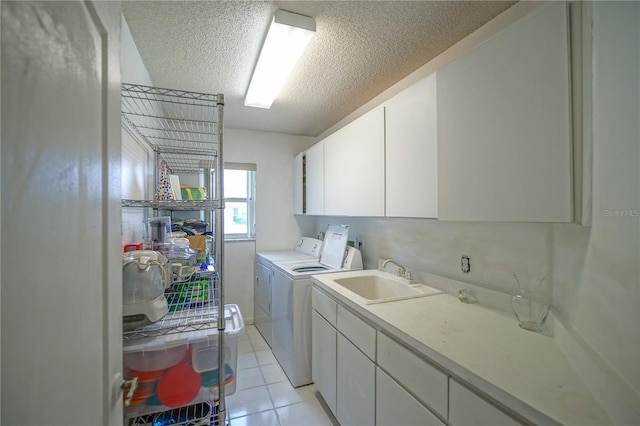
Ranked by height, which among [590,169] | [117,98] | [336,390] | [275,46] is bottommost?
[336,390]

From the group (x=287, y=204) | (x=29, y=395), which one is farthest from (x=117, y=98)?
(x=287, y=204)

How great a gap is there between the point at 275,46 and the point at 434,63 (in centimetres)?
110

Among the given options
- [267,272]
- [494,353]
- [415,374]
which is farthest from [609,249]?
[267,272]

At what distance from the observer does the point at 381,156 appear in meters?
1.85

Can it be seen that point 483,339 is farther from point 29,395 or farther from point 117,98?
point 117,98

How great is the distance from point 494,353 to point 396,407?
0.52 metres

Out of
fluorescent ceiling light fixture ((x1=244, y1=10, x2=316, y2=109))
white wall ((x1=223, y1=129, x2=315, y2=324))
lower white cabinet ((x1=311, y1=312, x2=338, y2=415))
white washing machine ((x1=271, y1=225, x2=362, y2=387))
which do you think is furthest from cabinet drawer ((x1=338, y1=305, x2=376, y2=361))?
white wall ((x1=223, y1=129, x2=315, y2=324))

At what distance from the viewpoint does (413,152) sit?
1.56m

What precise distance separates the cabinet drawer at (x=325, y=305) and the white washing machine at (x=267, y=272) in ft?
2.82

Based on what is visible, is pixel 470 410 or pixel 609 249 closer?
pixel 609 249

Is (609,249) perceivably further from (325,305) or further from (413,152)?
(325,305)

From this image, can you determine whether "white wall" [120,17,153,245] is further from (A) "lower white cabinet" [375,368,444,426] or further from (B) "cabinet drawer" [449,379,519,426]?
(B) "cabinet drawer" [449,379,519,426]

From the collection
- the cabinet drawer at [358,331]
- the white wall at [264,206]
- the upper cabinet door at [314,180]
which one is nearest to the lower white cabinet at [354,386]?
the cabinet drawer at [358,331]

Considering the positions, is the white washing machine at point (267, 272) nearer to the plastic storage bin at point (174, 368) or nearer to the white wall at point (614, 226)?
the plastic storage bin at point (174, 368)
